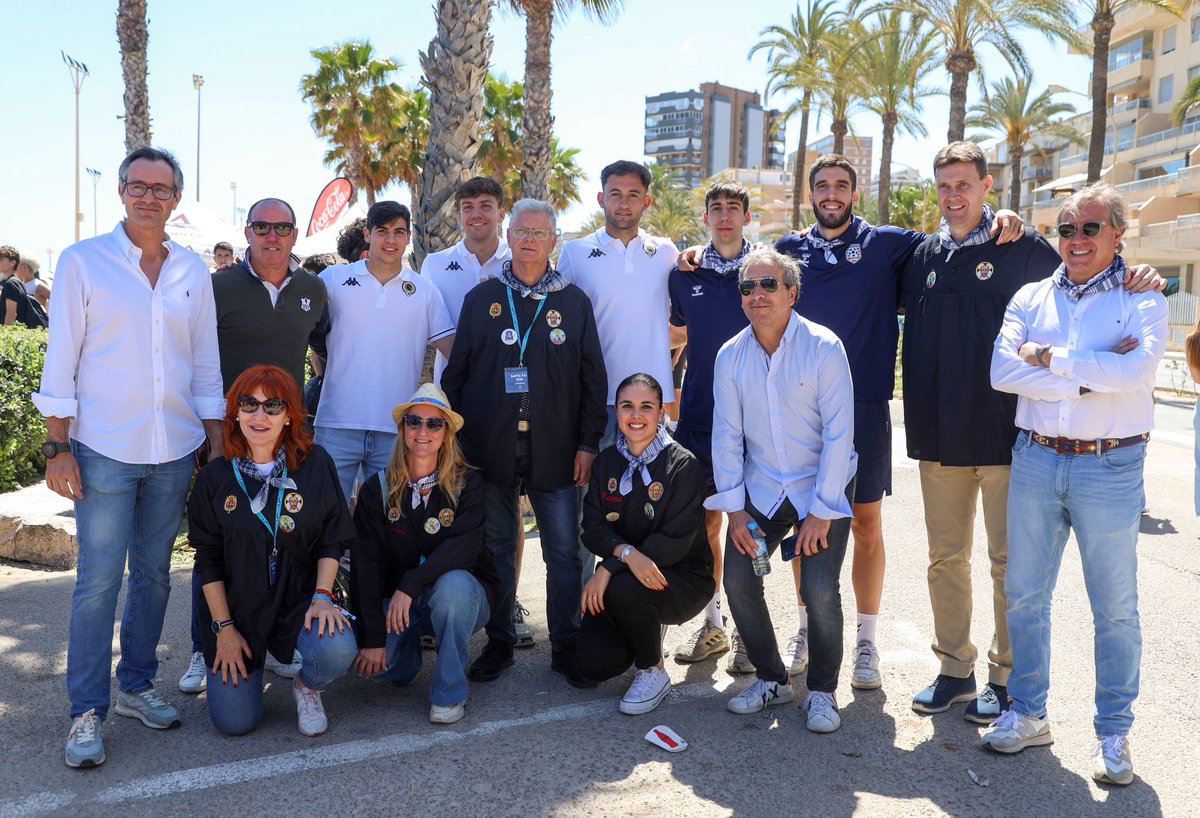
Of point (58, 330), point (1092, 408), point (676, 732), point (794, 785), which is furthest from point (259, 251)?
point (1092, 408)

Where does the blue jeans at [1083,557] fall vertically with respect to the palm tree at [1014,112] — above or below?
below

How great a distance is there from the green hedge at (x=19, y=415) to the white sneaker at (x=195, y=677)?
4.38 m

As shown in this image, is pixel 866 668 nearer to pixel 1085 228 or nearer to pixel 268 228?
pixel 1085 228

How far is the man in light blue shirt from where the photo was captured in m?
4.01

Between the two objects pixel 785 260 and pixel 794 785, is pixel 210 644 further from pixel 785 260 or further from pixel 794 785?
pixel 785 260

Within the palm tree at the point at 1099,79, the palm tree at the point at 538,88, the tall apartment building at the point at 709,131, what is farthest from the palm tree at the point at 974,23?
the tall apartment building at the point at 709,131

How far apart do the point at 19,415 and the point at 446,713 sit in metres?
5.84

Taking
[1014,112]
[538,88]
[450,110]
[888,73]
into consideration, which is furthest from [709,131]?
[450,110]

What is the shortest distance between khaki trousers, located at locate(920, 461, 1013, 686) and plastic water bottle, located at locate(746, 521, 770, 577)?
83cm

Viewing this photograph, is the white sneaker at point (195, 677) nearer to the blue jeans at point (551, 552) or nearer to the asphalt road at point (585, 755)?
the asphalt road at point (585, 755)

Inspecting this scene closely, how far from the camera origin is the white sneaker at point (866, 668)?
442cm

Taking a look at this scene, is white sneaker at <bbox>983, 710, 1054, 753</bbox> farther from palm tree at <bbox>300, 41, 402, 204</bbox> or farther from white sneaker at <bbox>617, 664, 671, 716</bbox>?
palm tree at <bbox>300, 41, 402, 204</bbox>

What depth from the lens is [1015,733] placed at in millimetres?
3734

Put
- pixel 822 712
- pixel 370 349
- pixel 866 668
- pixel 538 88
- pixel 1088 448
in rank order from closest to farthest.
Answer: pixel 1088 448 < pixel 822 712 < pixel 866 668 < pixel 370 349 < pixel 538 88
